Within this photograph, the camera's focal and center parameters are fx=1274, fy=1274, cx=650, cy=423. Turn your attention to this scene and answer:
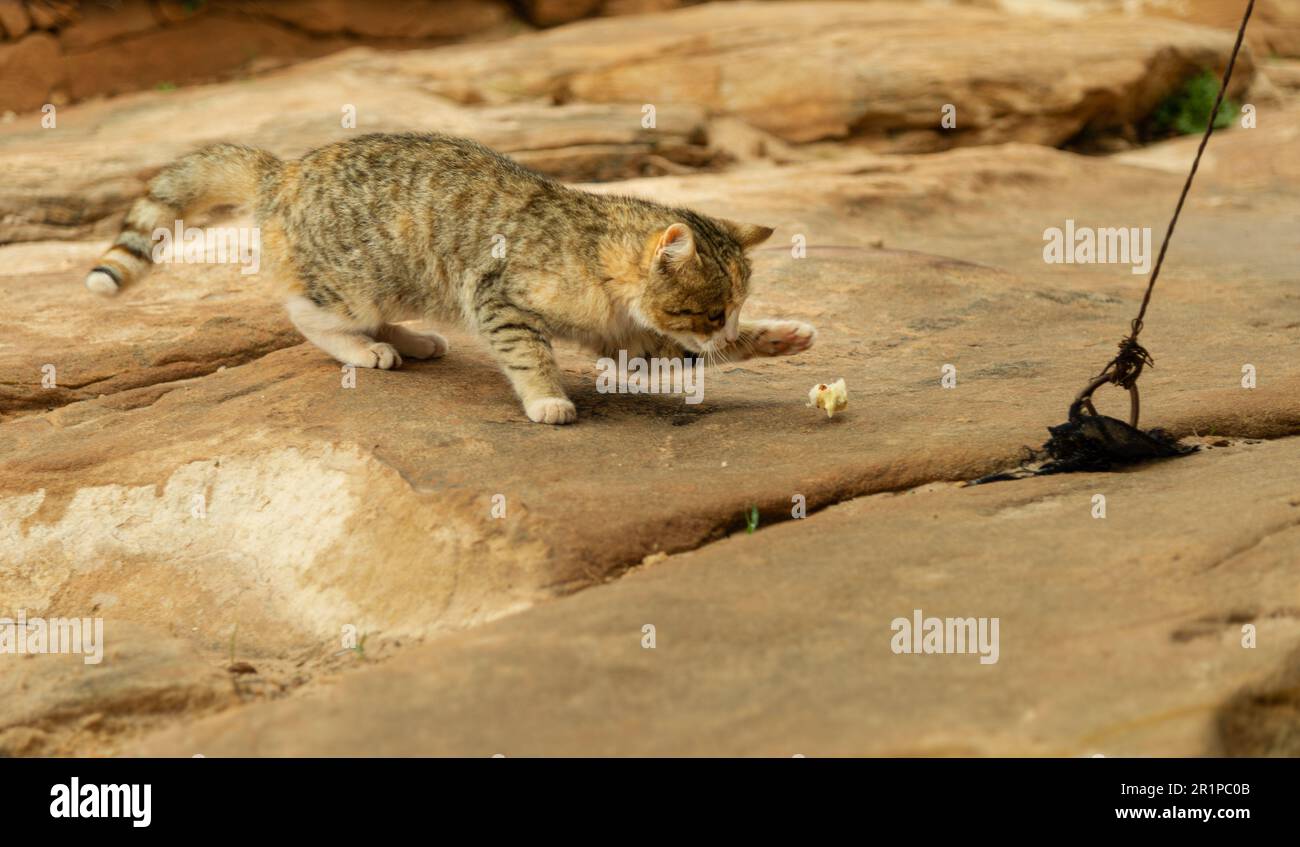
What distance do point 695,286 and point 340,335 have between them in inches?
71.6

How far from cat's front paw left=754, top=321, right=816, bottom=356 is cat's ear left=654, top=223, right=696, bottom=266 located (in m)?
0.75

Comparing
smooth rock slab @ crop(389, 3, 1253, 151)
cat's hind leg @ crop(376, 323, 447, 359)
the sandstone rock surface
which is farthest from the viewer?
smooth rock slab @ crop(389, 3, 1253, 151)

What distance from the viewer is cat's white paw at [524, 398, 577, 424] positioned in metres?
5.57

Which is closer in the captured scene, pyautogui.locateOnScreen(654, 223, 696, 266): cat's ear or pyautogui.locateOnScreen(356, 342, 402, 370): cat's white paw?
pyautogui.locateOnScreen(654, 223, 696, 266): cat's ear

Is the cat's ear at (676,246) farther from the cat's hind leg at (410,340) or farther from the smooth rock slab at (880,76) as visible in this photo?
the smooth rock slab at (880,76)

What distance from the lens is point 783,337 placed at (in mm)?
6051

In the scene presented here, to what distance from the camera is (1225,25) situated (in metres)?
17.5

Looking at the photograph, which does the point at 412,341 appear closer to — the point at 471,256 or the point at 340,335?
the point at 340,335

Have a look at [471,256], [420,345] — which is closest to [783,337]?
[471,256]

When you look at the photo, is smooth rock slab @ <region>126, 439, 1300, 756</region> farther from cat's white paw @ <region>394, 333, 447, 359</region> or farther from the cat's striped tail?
the cat's striped tail

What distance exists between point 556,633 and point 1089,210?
8.60 metres

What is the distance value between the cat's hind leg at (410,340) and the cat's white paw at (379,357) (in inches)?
8.2

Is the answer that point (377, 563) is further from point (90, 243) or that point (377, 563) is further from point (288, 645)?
point (90, 243)

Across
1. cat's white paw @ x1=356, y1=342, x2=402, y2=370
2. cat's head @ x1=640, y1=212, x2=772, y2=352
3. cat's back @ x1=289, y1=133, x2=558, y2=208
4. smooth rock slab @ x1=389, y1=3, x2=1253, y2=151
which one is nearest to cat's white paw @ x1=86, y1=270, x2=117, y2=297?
cat's back @ x1=289, y1=133, x2=558, y2=208
